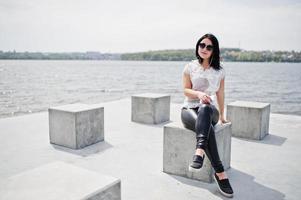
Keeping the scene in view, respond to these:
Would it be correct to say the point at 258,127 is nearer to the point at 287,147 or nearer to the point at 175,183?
the point at 287,147

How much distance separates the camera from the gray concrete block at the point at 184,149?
488cm

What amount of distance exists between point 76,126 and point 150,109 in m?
3.15

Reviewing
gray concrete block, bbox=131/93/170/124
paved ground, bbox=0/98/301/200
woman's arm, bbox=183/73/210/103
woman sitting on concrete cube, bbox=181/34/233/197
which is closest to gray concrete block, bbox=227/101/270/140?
paved ground, bbox=0/98/301/200

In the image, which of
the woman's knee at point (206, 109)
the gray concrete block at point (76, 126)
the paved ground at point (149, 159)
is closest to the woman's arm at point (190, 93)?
the woman's knee at point (206, 109)

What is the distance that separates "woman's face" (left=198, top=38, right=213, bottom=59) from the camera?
4946 mm

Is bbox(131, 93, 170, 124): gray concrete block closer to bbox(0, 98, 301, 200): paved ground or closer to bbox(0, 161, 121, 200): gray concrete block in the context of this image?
bbox(0, 98, 301, 200): paved ground

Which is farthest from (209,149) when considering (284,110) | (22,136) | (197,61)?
(284,110)

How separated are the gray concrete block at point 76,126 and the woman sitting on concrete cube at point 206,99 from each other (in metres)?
2.68

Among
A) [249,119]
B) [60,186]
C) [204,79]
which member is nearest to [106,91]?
[249,119]

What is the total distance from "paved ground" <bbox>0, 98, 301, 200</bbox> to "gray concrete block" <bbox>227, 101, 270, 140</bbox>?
322 millimetres

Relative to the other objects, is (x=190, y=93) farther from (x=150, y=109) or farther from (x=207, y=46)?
(x=150, y=109)

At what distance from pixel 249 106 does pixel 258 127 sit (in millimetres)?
609

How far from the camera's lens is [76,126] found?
21.6 feet

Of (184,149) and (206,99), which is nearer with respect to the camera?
(206,99)
